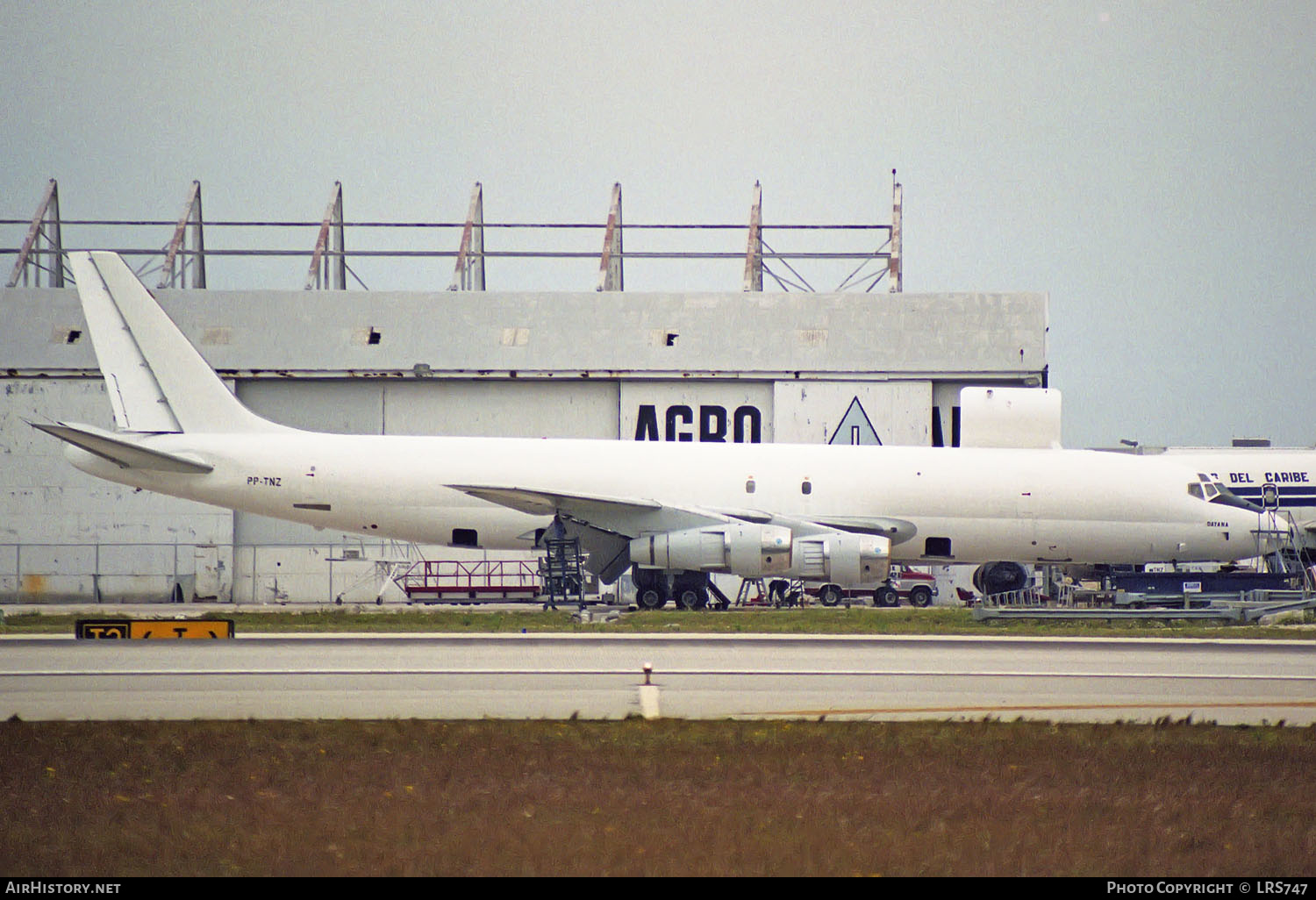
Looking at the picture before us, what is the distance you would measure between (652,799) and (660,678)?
19.3ft

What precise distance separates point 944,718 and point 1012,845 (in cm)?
452

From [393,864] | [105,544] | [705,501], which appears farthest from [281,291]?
[393,864]

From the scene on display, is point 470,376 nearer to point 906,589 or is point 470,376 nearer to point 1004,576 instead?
point 906,589

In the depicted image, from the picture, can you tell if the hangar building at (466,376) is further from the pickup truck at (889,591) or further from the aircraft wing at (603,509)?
the aircraft wing at (603,509)

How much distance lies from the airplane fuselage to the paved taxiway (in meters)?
8.73

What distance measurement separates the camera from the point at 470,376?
3794 cm

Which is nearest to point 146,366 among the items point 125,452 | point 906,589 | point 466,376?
point 125,452

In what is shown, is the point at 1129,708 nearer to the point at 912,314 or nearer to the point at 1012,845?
the point at 1012,845

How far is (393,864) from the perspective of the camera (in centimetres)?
685

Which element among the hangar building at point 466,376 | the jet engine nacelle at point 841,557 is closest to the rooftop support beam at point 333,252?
the hangar building at point 466,376

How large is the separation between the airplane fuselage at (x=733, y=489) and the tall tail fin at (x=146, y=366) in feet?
2.08

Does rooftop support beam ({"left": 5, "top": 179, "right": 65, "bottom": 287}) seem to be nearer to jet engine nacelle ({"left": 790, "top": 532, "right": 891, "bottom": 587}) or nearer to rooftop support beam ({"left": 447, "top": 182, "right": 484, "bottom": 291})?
rooftop support beam ({"left": 447, "top": 182, "right": 484, "bottom": 291})

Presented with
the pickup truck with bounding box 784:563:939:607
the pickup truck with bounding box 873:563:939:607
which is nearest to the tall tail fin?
the pickup truck with bounding box 784:563:939:607

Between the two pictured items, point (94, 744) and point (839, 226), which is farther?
point (839, 226)
